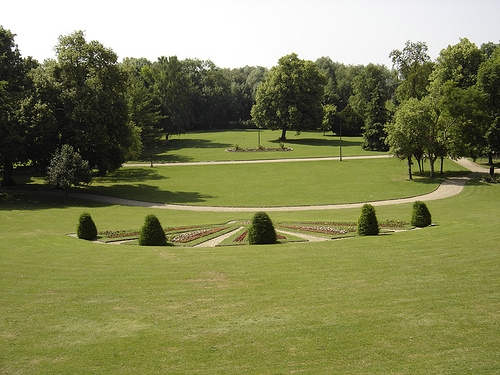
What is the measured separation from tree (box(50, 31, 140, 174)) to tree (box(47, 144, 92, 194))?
14.5ft

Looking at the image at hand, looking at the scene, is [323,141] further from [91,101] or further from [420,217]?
[420,217]

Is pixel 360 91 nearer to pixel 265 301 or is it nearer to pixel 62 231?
pixel 62 231

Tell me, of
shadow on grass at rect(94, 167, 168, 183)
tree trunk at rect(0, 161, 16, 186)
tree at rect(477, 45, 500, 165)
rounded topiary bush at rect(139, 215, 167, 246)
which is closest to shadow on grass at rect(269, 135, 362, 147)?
tree at rect(477, 45, 500, 165)

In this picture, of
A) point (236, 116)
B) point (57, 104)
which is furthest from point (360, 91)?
point (57, 104)

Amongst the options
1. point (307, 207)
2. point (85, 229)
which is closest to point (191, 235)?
point (85, 229)

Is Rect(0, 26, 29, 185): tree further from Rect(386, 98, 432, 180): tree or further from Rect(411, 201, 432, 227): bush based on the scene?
Rect(386, 98, 432, 180): tree

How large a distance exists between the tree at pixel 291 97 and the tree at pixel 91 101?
4678cm

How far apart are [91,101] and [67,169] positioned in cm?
877

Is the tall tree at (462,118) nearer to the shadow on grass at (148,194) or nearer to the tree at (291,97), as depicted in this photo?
the shadow on grass at (148,194)

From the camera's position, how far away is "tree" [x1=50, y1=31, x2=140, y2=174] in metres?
50.8

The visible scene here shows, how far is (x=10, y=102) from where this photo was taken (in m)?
48.6

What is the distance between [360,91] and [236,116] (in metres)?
42.3

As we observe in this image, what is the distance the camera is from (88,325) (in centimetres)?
1484

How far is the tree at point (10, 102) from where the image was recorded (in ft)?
152
